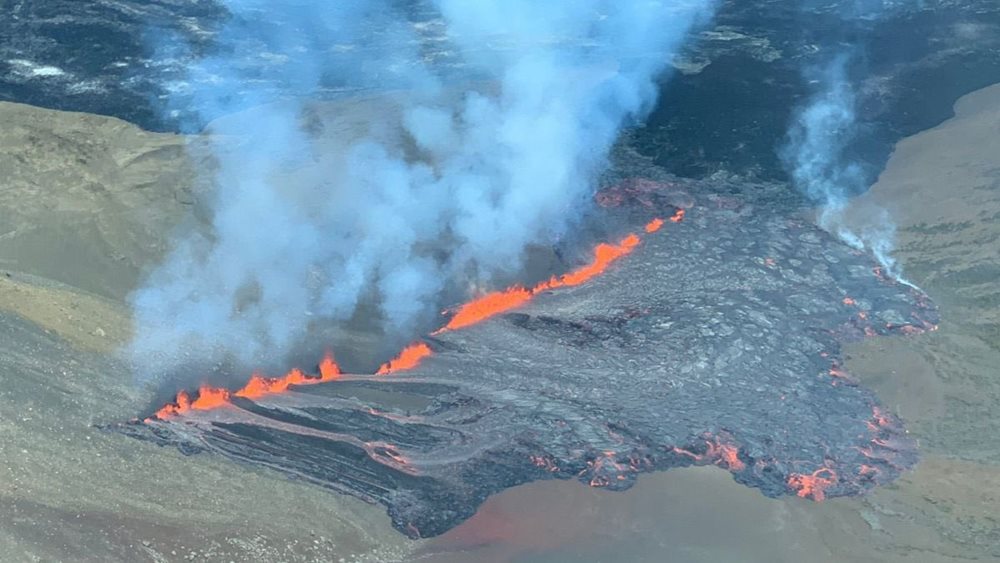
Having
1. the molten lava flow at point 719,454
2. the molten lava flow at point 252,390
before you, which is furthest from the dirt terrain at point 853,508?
the molten lava flow at point 252,390

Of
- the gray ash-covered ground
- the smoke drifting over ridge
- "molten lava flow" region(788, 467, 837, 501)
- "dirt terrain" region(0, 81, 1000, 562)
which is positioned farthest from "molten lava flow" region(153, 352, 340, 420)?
"molten lava flow" region(788, 467, 837, 501)

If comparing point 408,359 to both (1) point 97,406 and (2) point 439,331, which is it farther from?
(1) point 97,406

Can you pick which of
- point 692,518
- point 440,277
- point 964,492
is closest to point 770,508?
point 692,518

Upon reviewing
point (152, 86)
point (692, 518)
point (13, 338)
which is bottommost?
point (692, 518)

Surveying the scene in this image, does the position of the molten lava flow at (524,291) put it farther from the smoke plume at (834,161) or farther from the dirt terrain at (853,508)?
the smoke plume at (834,161)

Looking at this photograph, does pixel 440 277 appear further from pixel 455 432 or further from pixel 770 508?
pixel 770 508

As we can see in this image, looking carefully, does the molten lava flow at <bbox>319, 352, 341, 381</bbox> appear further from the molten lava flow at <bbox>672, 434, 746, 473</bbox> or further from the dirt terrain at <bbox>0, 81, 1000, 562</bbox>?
the molten lava flow at <bbox>672, 434, 746, 473</bbox>
